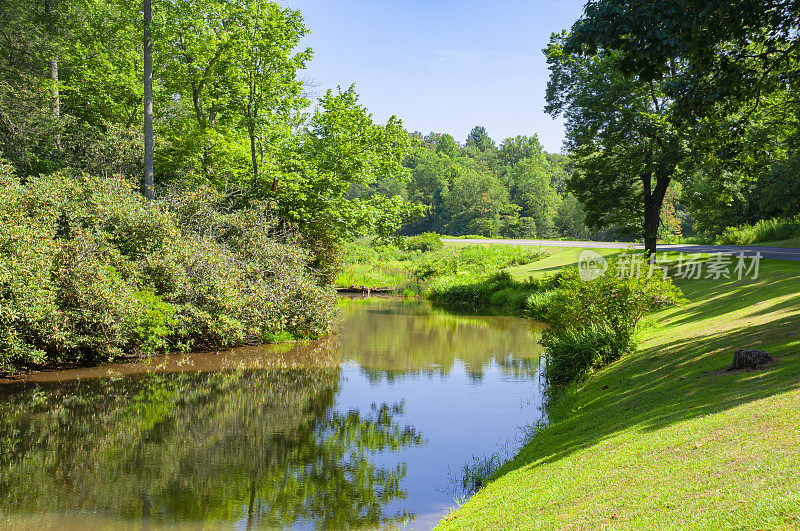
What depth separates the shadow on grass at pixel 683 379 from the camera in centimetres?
809

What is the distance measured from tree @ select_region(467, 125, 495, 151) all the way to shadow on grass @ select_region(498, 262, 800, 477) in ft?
498

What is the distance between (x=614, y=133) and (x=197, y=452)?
70.0ft

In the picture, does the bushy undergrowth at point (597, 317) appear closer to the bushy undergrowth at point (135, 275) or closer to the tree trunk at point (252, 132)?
the bushy undergrowth at point (135, 275)

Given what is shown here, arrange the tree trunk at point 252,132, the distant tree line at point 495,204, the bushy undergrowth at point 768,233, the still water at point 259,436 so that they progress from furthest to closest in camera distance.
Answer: the distant tree line at point 495,204 → the bushy undergrowth at point 768,233 → the tree trunk at point 252,132 → the still water at point 259,436

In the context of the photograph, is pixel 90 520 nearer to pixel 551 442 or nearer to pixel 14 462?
pixel 14 462

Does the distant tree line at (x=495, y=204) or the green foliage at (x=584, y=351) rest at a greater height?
the distant tree line at (x=495, y=204)

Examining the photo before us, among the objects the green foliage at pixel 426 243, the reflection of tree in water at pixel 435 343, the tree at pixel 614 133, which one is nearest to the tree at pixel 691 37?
the reflection of tree in water at pixel 435 343

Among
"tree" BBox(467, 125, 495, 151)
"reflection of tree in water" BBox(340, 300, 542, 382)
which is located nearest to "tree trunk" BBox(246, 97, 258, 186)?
"reflection of tree in water" BBox(340, 300, 542, 382)

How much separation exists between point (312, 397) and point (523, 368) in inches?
278

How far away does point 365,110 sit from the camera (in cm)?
2547

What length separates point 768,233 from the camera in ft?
112

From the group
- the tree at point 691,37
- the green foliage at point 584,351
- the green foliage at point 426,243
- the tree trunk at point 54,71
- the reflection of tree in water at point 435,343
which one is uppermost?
the tree trunk at point 54,71

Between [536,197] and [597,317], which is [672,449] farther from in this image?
[536,197]

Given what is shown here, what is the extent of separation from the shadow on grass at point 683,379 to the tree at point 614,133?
9.17m
